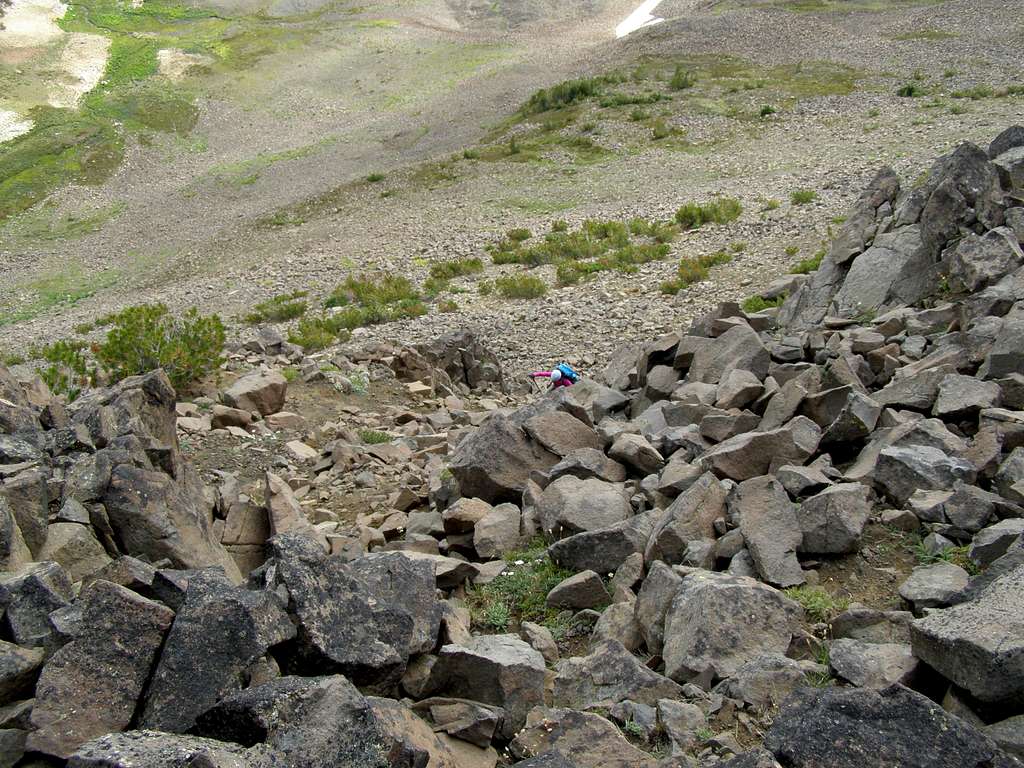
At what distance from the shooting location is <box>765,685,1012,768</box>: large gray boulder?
4246 mm

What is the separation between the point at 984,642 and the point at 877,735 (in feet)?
2.93

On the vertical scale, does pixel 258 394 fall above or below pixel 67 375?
above

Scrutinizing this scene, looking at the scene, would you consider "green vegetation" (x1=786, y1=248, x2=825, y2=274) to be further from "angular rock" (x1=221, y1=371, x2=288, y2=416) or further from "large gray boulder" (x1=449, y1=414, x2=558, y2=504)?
"angular rock" (x1=221, y1=371, x2=288, y2=416)

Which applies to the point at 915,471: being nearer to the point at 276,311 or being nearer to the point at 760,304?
the point at 760,304

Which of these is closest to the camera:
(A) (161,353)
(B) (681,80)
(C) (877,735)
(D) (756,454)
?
(C) (877,735)

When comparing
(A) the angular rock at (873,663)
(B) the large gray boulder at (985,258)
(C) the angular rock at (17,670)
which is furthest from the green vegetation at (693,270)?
(C) the angular rock at (17,670)

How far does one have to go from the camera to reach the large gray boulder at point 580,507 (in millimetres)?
8523

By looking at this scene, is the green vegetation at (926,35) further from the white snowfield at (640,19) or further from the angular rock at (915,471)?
the angular rock at (915,471)

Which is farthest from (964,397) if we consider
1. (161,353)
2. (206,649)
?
(161,353)

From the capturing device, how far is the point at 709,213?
26.3 m

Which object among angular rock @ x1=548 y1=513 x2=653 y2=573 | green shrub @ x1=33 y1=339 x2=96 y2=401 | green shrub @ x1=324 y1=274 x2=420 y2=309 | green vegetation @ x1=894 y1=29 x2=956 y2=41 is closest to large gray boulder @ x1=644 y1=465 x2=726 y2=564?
angular rock @ x1=548 y1=513 x2=653 y2=573

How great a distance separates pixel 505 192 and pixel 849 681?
104 ft

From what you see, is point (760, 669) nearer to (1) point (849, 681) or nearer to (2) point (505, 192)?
(1) point (849, 681)

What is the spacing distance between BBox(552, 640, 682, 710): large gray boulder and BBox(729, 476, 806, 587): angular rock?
158cm
